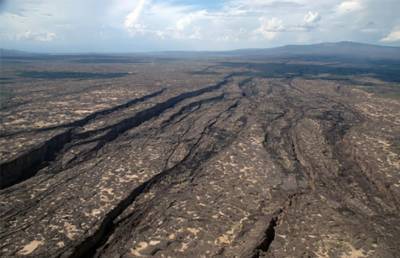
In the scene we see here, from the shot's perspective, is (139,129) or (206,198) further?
(139,129)

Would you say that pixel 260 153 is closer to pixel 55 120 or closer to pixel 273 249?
pixel 273 249

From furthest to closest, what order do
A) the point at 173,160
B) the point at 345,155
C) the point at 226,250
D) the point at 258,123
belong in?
the point at 258,123 → the point at 345,155 → the point at 173,160 → the point at 226,250

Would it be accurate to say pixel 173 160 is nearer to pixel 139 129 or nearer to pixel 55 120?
pixel 139 129

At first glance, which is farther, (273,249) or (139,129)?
(139,129)

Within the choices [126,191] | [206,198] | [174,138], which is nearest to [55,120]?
[174,138]

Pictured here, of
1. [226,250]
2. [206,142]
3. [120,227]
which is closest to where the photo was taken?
[226,250]

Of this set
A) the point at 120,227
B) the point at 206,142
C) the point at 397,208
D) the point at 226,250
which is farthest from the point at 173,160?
Result: the point at 397,208
